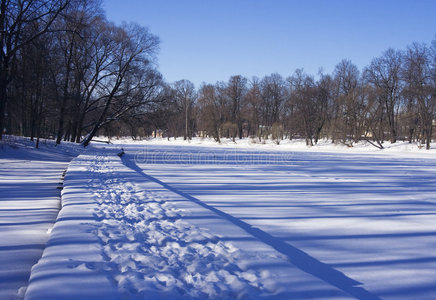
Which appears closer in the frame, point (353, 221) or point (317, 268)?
point (317, 268)

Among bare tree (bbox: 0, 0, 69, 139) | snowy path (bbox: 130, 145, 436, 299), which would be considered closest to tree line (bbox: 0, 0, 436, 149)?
bare tree (bbox: 0, 0, 69, 139)

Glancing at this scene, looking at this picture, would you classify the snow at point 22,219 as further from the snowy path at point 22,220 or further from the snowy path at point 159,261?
the snowy path at point 159,261

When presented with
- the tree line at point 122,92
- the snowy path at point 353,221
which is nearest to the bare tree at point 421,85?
the tree line at point 122,92

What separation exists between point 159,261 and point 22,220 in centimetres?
310

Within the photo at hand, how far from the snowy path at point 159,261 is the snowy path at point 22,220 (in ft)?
0.88

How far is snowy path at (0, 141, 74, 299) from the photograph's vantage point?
3.24 m

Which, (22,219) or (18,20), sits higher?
(18,20)

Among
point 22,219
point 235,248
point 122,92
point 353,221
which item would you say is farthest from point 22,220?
point 122,92

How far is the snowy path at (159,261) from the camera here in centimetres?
272

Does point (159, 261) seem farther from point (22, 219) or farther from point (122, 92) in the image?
point (122, 92)

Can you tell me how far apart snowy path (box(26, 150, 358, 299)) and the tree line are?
1240 centimetres

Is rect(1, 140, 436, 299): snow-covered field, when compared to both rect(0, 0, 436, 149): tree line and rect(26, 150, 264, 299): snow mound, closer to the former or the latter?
rect(26, 150, 264, 299): snow mound

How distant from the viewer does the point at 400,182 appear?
11.1 meters

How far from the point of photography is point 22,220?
17.0 ft
